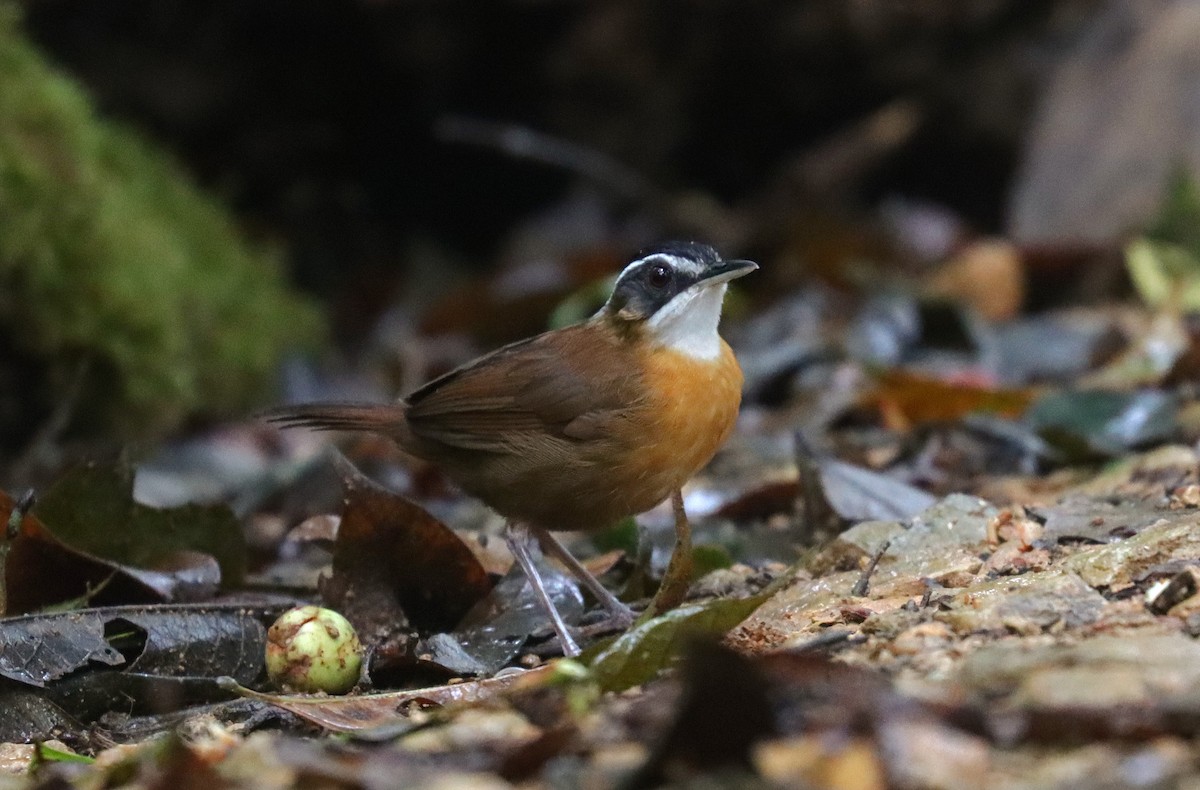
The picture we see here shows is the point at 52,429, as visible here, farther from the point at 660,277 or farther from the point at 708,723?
the point at 708,723

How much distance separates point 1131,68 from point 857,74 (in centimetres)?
185

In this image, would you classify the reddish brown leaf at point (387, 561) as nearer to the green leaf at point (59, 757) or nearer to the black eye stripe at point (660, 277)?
the green leaf at point (59, 757)

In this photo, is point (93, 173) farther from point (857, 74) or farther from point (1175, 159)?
point (1175, 159)

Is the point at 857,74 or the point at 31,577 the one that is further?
the point at 857,74

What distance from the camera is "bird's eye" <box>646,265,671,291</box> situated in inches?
184

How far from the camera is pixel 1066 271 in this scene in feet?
30.1

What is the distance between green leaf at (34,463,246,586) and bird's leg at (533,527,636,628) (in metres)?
0.91

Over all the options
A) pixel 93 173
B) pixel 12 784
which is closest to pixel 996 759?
pixel 12 784

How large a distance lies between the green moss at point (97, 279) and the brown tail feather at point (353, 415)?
2.53 m

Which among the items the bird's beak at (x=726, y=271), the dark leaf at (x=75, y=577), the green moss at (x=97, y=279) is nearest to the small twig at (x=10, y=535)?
the dark leaf at (x=75, y=577)

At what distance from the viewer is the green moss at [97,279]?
6.88m

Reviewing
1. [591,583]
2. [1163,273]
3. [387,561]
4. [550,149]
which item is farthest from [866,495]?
[550,149]

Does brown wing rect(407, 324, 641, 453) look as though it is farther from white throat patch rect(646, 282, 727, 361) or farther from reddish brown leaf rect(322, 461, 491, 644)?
reddish brown leaf rect(322, 461, 491, 644)

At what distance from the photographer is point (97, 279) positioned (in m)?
7.17
